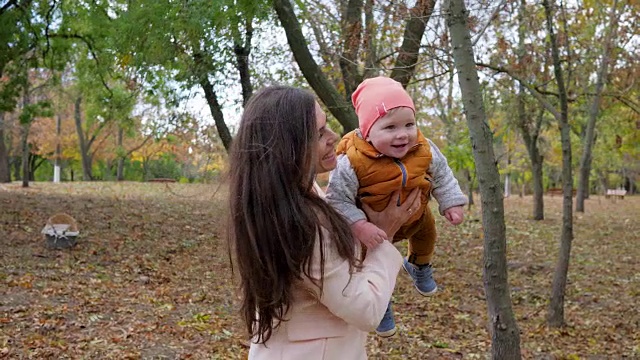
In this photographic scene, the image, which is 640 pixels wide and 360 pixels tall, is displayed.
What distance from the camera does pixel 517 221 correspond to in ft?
53.7

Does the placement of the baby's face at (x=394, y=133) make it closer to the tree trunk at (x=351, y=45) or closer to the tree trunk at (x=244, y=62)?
the tree trunk at (x=351, y=45)

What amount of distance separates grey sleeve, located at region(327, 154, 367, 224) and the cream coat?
16 cm

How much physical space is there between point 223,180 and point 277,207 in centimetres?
29

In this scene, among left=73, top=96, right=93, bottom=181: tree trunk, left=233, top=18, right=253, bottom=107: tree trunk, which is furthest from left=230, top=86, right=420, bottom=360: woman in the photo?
left=73, top=96, right=93, bottom=181: tree trunk

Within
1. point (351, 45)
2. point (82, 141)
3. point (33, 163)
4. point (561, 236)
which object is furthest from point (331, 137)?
point (33, 163)

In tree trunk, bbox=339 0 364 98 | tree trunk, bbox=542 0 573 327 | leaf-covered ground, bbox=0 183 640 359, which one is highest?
tree trunk, bbox=339 0 364 98

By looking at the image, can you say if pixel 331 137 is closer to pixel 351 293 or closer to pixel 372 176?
pixel 372 176

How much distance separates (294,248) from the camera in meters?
1.66

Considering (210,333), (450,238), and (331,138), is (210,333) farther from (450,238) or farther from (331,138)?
(450,238)

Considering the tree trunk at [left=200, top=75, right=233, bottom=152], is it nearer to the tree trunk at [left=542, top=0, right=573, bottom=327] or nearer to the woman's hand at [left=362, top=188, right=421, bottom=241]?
the tree trunk at [left=542, top=0, right=573, bottom=327]

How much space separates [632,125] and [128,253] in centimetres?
1323

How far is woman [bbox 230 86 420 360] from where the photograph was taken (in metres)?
1.67

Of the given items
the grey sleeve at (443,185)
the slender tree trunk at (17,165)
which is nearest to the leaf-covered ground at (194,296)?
the grey sleeve at (443,185)

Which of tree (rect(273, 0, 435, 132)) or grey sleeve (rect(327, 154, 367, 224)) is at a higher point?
tree (rect(273, 0, 435, 132))
